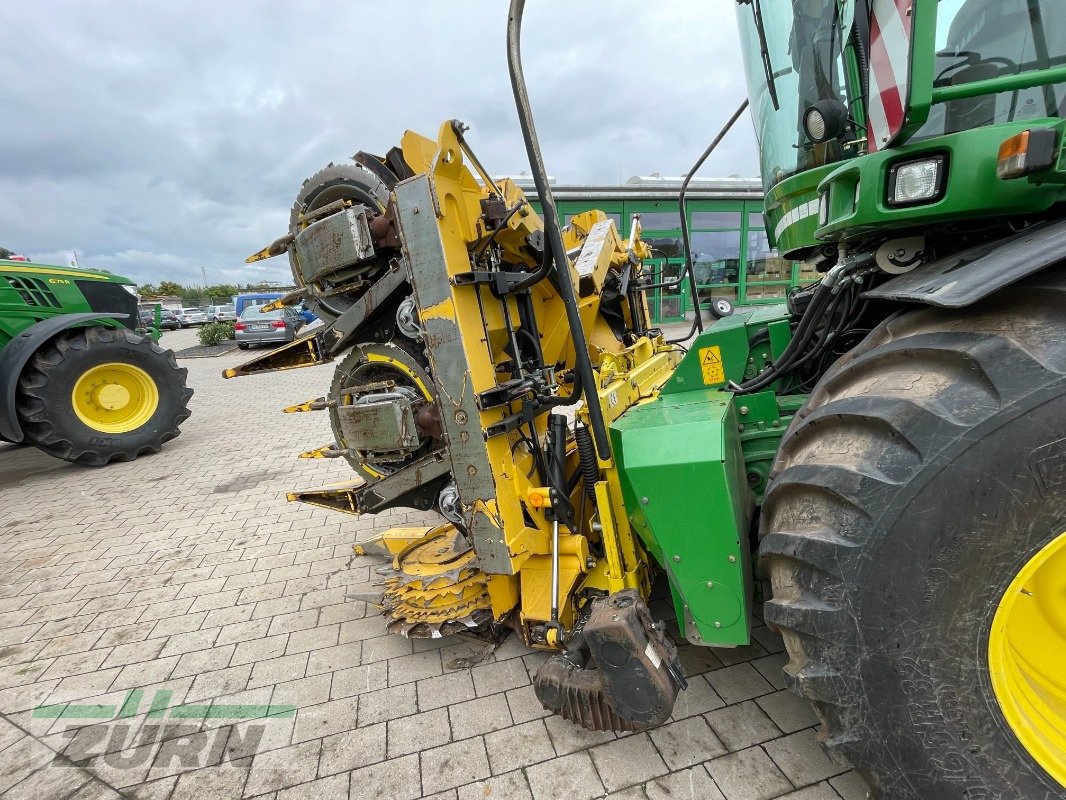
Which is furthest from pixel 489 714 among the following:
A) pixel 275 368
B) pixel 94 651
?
pixel 94 651

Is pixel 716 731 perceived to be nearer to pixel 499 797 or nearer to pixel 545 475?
pixel 499 797

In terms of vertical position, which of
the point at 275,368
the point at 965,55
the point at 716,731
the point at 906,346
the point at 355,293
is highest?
the point at 965,55

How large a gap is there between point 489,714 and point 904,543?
5.34 feet

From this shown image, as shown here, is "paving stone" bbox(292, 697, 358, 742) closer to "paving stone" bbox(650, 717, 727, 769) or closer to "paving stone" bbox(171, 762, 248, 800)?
"paving stone" bbox(171, 762, 248, 800)

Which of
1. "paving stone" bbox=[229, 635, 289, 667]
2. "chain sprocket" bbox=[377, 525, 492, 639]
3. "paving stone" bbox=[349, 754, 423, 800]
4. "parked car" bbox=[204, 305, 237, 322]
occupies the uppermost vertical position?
"parked car" bbox=[204, 305, 237, 322]

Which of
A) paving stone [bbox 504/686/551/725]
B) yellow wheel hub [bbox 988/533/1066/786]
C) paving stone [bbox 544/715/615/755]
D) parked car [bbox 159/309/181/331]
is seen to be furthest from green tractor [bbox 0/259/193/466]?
parked car [bbox 159/309/181/331]

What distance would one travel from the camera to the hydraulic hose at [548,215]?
1.35m

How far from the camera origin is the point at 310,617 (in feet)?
9.32

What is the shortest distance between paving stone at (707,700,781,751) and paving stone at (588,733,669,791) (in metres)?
0.26

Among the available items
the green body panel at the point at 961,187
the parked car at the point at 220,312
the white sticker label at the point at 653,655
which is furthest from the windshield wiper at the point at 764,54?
the parked car at the point at 220,312

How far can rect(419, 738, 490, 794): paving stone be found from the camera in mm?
1769

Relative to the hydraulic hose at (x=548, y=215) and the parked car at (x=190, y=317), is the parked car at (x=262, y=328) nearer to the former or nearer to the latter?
the parked car at (x=190, y=317)

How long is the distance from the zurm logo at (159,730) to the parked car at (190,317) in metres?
33.0

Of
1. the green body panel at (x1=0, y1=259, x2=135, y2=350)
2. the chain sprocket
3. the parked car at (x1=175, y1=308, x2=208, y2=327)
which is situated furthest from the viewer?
the parked car at (x1=175, y1=308, x2=208, y2=327)
